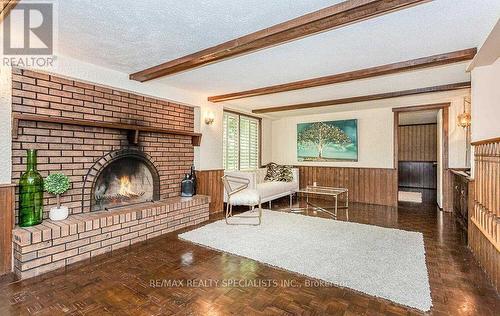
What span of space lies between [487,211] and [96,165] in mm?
4510

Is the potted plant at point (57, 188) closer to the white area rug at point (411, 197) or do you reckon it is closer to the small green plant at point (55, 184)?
the small green plant at point (55, 184)

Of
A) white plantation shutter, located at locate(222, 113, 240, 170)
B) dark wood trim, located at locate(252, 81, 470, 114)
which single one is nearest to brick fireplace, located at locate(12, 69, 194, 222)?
white plantation shutter, located at locate(222, 113, 240, 170)

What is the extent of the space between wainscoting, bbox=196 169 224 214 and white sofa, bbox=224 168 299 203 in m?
0.20

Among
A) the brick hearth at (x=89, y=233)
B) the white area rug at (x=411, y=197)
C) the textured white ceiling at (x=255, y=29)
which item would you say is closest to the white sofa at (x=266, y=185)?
the brick hearth at (x=89, y=233)

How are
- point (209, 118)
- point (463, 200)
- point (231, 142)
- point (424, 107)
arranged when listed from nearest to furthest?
point (463, 200)
point (209, 118)
point (424, 107)
point (231, 142)

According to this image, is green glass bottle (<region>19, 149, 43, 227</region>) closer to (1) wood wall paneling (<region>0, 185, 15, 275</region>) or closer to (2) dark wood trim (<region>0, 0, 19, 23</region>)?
(1) wood wall paneling (<region>0, 185, 15, 275</region>)

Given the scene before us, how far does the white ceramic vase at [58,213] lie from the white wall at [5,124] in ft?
1.68

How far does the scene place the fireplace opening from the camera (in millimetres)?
3428

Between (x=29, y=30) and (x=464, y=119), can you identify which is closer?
(x=29, y=30)

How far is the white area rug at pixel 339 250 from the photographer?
2.22 m

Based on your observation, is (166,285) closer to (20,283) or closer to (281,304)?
(281,304)

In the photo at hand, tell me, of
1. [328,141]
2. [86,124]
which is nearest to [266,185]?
[328,141]

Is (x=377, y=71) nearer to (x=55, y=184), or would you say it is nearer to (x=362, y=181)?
(x=362, y=181)

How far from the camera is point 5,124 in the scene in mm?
2504
